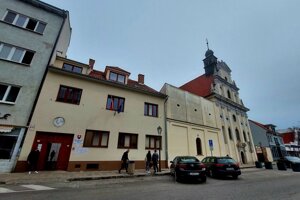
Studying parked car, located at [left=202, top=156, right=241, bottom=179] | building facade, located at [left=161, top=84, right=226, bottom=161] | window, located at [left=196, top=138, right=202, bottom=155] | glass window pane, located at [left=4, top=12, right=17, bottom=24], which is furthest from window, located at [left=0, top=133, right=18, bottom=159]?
window, located at [left=196, top=138, right=202, bottom=155]

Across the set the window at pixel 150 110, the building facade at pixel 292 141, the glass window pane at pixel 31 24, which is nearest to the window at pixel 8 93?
the glass window pane at pixel 31 24

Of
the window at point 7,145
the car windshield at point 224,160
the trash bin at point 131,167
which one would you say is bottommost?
the trash bin at point 131,167

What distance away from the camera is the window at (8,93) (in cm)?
1113

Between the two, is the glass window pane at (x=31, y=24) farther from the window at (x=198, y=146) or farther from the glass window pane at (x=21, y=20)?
the window at (x=198, y=146)

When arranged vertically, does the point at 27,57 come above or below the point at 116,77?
below

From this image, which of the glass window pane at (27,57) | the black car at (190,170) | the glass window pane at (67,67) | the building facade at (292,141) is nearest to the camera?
the black car at (190,170)

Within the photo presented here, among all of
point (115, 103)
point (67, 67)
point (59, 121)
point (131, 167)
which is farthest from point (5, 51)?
point (131, 167)

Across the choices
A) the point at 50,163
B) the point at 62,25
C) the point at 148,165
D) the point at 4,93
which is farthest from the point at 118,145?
the point at 62,25

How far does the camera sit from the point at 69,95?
13641 millimetres

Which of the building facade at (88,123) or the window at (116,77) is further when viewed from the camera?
the window at (116,77)

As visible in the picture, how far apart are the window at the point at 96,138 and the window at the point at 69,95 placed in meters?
3.14

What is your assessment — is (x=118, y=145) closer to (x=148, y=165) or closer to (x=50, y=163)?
(x=148, y=165)

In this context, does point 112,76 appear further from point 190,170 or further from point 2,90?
point 190,170

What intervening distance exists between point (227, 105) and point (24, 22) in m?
31.3
